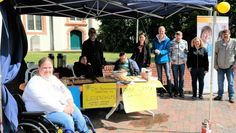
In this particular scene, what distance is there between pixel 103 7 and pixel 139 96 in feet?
9.29

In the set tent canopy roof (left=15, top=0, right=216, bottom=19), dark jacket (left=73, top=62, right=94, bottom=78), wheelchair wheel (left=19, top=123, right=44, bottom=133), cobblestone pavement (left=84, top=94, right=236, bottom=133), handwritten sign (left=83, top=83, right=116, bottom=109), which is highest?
tent canopy roof (left=15, top=0, right=216, bottom=19)

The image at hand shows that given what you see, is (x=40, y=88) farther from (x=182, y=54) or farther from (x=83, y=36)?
(x=83, y=36)

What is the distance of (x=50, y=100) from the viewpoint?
16.0ft

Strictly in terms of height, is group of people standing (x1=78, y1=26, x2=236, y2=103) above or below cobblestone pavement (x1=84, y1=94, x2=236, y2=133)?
above

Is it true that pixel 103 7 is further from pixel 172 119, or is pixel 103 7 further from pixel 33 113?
pixel 33 113

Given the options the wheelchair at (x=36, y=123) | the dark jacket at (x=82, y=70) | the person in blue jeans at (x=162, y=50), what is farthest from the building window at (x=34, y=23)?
the wheelchair at (x=36, y=123)

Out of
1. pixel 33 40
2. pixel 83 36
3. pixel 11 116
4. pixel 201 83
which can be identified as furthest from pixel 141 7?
pixel 83 36

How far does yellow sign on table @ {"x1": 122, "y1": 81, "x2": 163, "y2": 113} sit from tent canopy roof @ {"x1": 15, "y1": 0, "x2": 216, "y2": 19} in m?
1.54

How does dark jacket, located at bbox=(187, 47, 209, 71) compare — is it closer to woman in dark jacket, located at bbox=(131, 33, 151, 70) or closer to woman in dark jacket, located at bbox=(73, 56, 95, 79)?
woman in dark jacket, located at bbox=(131, 33, 151, 70)

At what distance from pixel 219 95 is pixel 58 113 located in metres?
4.99

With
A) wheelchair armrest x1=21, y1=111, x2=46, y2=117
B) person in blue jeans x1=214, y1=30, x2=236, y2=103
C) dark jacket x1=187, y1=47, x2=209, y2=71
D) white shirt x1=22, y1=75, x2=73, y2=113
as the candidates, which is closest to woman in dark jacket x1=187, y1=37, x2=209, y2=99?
dark jacket x1=187, y1=47, x2=209, y2=71

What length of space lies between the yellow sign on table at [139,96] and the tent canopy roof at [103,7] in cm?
154

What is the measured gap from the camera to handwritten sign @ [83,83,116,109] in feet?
21.1

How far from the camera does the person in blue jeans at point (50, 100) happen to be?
4793 millimetres
